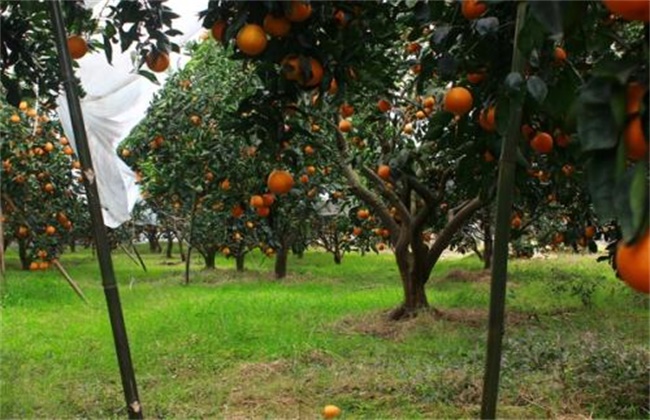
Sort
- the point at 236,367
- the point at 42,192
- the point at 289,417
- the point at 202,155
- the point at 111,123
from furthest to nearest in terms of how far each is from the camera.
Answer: the point at 42,192, the point at 202,155, the point at 111,123, the point at 236,367, the point at 289,417

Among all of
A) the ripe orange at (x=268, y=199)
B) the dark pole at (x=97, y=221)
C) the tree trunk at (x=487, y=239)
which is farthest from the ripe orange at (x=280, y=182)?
the tree trunk at (x=487, y=239)

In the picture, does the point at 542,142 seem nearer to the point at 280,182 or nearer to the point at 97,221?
the point at 280,182

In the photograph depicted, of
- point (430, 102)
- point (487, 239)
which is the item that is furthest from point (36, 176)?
point (487, 239)

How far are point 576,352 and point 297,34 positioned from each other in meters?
3.04

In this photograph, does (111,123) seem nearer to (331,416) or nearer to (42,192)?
(42,192)

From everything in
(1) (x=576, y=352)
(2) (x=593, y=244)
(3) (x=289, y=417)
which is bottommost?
(3) (x=289, y=417)

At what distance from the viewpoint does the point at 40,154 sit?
6863 millimetres

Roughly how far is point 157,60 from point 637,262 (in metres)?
1.92

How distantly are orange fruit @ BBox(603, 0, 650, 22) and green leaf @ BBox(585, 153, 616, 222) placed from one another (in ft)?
0.56

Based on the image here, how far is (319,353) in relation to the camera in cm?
500

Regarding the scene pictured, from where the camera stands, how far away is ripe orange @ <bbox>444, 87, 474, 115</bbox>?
220cm

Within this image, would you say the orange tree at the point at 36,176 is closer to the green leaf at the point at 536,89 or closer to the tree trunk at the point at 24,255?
the tree trunk at the point at 24,255

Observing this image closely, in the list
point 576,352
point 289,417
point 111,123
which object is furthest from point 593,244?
point 111,123

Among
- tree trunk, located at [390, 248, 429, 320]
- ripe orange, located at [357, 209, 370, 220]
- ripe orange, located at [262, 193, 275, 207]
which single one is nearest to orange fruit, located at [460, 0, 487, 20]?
ripe orange, located at [262, 193, 275, 207]
